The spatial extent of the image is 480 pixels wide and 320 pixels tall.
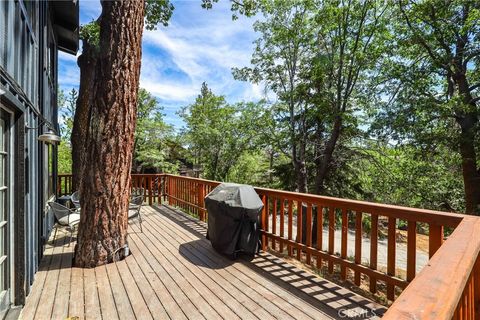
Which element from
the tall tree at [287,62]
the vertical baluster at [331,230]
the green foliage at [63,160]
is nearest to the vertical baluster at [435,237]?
the vertical baluster at [331,230]

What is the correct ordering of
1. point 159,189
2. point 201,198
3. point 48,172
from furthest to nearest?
point 159,189, point 201,198, point 48,172

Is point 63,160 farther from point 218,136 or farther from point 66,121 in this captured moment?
point 218,136

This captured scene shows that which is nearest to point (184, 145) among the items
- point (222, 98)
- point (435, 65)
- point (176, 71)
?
point (222, 98)

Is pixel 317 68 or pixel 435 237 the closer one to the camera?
pixel 435 237

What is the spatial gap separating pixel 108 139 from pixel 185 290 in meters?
2.09

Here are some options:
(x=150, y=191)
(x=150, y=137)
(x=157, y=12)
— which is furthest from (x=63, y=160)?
(x=157, y=12)

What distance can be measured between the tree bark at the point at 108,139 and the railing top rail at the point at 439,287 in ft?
11.4

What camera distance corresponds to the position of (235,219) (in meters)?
3.55

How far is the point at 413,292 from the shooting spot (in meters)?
0.80

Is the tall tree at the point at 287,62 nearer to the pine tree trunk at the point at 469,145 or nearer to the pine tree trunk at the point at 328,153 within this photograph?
the pine tree trunk at the point at 328,153

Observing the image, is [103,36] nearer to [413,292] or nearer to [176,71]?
[413,292]

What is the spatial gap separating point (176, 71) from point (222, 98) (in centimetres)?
896

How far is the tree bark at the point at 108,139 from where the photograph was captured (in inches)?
135

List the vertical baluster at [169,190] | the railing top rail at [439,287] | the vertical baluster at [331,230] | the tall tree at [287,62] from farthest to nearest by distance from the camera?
the tall tree at [287,62] → the vertical baluster at [169,190] → the vertical baluster at [331,230] → the railing top rail at [439,287]
